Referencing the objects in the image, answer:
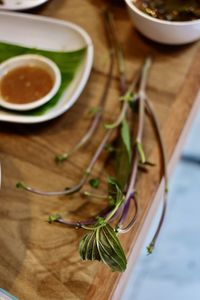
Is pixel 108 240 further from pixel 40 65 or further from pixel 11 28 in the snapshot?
pixel 11 28

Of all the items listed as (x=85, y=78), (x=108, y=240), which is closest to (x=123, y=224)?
(x=108, y=240)

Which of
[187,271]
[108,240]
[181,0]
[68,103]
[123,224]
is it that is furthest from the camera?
[187,271]

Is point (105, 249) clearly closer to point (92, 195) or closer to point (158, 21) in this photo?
point (92, 195)

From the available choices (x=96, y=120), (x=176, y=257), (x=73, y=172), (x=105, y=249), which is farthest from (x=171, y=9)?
(x=176, y=257)

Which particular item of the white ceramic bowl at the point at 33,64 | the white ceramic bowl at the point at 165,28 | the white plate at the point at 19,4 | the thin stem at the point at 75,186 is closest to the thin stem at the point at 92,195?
the thin stem at the point at 75,186

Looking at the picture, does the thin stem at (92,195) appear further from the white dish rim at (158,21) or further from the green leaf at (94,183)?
the white dish rim at (158,21)
